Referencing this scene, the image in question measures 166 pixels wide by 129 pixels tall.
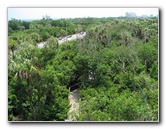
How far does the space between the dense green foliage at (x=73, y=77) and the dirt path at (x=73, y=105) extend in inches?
3.7

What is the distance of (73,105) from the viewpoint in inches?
187

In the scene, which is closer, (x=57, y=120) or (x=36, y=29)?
(x=57, y=120)

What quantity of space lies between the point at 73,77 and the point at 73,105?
0.76 metres

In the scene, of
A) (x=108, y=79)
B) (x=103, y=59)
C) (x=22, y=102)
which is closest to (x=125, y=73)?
(x=108, y=79)

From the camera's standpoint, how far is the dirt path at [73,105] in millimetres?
4227

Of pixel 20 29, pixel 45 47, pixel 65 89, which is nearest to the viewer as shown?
pixel 20 29

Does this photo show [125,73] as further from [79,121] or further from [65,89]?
[79,121]

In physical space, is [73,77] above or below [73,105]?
above

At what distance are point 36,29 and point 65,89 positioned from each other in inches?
47.2

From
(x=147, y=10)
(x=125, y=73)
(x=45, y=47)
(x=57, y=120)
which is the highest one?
(x=147, y=10)

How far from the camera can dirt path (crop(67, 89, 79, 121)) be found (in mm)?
4227

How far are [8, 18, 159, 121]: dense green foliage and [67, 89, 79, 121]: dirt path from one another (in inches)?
3.7

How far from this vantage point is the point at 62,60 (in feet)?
19.1

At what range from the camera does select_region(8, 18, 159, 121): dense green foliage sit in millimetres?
4250
